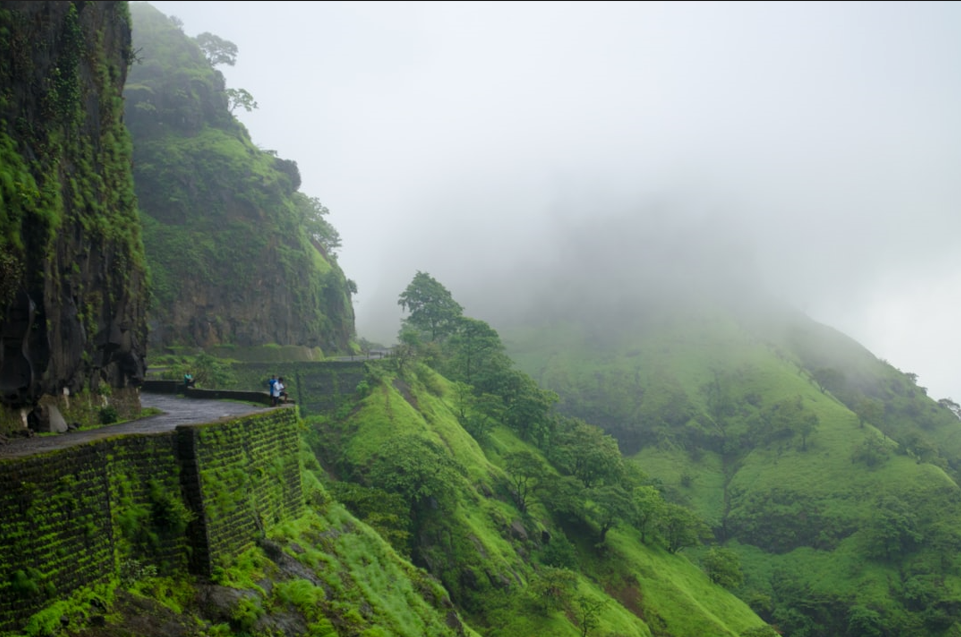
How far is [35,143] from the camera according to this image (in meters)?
21.7

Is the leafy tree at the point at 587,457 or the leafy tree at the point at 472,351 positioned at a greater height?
the leafy tree at the point at 472,351

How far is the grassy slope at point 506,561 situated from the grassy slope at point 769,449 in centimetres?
3554

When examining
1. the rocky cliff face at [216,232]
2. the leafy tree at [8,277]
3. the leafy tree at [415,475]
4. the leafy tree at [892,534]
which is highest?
the rocky cliff face at [216,232]

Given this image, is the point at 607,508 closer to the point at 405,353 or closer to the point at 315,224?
the point at 405,353

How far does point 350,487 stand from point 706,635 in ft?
107

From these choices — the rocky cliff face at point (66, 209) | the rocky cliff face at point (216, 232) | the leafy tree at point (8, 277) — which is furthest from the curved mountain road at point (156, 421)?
the rocky cliff face at point (216, 232)

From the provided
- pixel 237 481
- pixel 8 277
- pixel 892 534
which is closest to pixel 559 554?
pixel 237 481

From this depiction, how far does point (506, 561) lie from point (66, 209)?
122 feet

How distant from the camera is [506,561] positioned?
48844 mm

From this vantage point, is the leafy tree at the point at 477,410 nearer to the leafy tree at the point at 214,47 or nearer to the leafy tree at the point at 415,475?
the leafy tree at the point at 415,475

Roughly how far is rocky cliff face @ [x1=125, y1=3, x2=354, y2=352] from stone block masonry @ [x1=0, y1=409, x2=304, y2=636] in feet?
142

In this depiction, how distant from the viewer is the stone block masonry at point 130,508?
1298 centimetres

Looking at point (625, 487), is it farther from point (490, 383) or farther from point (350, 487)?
point (350, 487)

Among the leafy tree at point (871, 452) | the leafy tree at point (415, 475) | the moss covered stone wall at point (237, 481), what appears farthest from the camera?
the leafy tree at point (871, 452)
